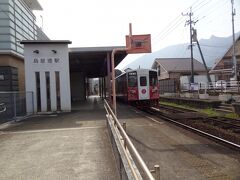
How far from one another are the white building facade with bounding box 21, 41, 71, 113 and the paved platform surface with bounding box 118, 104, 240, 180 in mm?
9483

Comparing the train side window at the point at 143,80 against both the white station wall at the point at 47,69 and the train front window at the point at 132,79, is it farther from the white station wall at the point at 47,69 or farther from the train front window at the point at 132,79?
the white station wall at the point at 47,69

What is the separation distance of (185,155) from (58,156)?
10.3 feet

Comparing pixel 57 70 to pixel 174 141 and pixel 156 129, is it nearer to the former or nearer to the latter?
pixel 156 129

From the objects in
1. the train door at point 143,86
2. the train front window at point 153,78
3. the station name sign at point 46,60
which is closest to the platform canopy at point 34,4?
the station name sign at point 46,60

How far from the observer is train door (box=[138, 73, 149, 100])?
23.8m

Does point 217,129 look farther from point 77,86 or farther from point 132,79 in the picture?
point 77,86

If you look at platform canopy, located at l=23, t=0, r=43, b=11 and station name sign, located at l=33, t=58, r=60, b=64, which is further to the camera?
platform canopy, located at l=23, t=0, r=43, b=11

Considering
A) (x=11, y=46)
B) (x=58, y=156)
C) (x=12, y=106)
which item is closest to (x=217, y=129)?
(x=58, y=156)

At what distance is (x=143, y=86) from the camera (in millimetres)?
23906

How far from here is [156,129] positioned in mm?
13594

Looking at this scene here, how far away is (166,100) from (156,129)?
84.7 feet

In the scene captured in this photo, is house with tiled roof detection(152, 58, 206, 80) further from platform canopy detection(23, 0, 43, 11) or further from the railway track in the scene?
the railway track

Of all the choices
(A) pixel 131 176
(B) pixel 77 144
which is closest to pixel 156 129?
(B) pixel 77 144

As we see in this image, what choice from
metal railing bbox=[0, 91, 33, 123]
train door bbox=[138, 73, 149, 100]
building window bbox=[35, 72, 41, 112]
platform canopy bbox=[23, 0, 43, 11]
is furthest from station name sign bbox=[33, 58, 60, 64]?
platform canopy bbox=[23, 0, 43, 11]
